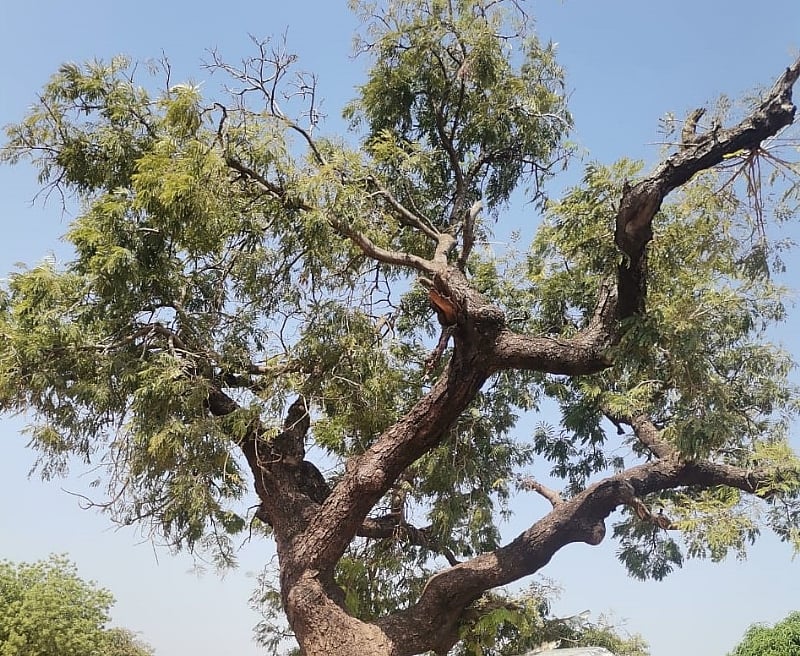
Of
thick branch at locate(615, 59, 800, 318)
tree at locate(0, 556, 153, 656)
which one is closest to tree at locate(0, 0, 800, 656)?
thick branch at locate(615, 59, 800, 318)

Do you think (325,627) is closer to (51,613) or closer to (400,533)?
(400,533)

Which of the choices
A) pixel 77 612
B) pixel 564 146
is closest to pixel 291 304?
pixel 564 146

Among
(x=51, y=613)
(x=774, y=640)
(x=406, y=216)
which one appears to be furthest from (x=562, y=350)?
(x=51, y=613)

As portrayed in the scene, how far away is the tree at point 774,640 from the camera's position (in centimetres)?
745

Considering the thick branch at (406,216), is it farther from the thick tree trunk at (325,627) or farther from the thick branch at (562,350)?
the thick tree trunk at (325,627)

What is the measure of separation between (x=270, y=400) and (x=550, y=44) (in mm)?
4830

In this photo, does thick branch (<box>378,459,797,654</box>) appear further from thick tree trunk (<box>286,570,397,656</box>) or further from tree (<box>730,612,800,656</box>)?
tree (<box>730,612,800,656</box>)

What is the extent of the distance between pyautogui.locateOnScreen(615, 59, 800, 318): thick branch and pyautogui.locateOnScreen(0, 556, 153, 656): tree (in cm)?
737

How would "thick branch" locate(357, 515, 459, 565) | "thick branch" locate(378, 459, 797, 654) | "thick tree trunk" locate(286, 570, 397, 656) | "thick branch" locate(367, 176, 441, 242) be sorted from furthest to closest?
Answer: "thick branch" locate(357, 515, 459, 565)
"thick branch" locate(367, 176, 441, 242)
"thick branch" locate(378, 459, 797, 654)
"thick tree trunk" locate(286, 570, 397, 656)

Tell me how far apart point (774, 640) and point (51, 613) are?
8.07 m

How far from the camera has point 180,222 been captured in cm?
571

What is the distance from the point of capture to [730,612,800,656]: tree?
7.45 metres

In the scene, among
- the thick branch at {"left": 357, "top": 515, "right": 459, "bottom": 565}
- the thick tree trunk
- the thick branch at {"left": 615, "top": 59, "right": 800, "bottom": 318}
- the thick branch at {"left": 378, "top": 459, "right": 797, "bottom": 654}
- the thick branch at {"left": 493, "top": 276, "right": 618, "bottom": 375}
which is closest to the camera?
the thick branch at {"left": 615, "top": 59, "right": 800, "bottom": 318}

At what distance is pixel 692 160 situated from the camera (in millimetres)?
5020
